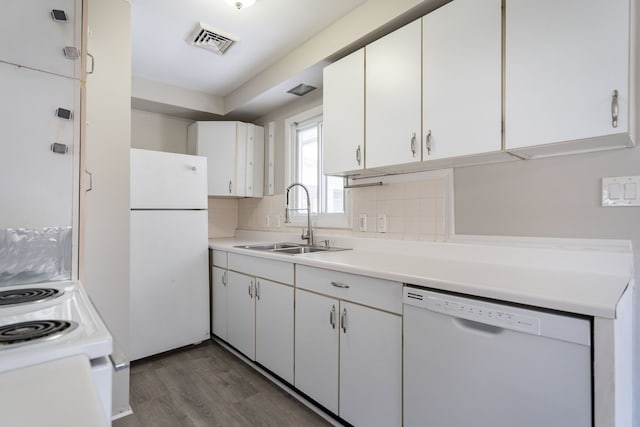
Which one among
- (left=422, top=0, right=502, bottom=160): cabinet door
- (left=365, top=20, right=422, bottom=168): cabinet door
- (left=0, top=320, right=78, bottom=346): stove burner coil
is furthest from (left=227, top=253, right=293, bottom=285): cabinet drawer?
(left=0, top=320, right=78, bottom=346): stove burner coil

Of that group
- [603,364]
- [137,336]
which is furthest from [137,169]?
[603,364]

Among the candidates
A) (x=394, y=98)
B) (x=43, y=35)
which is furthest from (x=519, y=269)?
(x=43, y=35)

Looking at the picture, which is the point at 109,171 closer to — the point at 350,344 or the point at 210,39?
the point at 210,39

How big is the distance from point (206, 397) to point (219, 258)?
42.2 inches

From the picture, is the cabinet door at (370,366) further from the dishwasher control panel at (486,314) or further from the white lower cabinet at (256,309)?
the white lower cabinet at (256,309)

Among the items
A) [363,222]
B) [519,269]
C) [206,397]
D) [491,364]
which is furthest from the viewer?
[363,222]

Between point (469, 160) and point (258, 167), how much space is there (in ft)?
7.52

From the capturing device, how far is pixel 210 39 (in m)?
2.30

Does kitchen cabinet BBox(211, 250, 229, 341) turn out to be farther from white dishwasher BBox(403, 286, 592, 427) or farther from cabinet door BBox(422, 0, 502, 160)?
cabinet door BBox(422, 0, 502, 160)

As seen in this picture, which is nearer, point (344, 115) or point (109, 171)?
point (109, 171)

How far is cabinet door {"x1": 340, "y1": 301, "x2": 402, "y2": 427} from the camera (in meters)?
1.41

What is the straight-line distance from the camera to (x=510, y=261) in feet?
5.19

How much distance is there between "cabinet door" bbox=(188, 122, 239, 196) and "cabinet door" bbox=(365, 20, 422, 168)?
177 cm

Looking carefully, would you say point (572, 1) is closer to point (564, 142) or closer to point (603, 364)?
point (564, 142)
